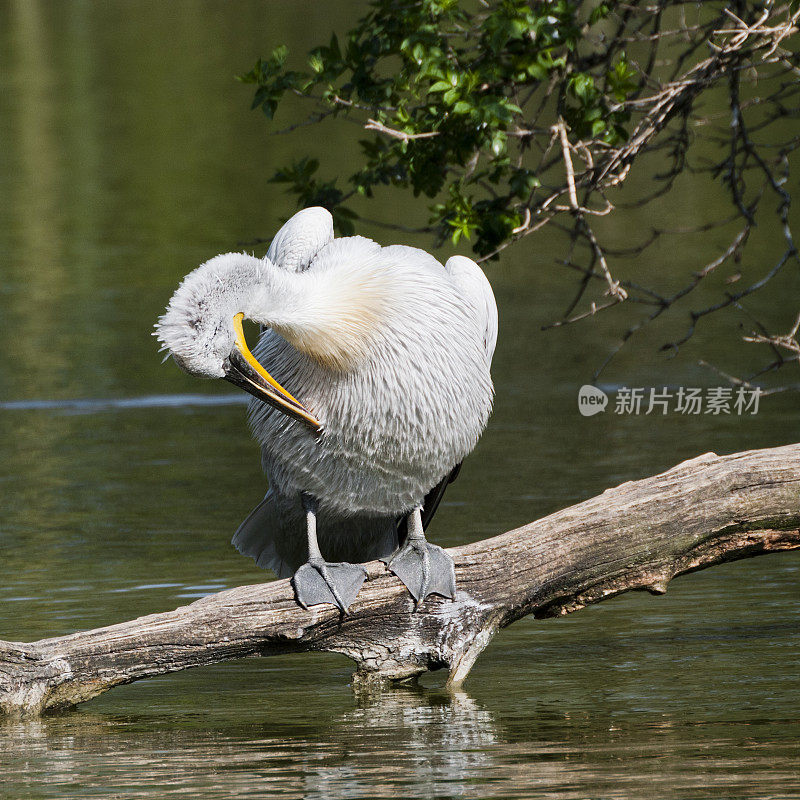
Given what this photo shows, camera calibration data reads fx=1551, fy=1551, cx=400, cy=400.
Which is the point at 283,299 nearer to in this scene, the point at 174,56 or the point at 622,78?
the point at 622,78

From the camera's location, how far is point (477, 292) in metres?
5.38

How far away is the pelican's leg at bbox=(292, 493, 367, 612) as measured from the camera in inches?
195

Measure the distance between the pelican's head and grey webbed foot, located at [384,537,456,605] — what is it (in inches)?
34.0

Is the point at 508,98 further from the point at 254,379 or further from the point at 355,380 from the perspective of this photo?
the point at 254,379

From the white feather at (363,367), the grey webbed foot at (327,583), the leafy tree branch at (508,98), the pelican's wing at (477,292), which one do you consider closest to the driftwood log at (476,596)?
the grey webbed foot at (327,583)

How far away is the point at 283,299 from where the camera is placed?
453cm

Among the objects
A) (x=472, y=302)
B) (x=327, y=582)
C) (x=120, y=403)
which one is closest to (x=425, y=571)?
(x=327, y=582)

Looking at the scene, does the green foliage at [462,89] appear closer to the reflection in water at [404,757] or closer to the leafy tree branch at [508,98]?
the leafy tree branch at [508,98]

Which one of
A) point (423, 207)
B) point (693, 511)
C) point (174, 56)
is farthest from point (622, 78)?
point (174, 56)

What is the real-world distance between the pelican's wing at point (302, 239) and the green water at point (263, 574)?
4.73 feet

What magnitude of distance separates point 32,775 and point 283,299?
59.7 inches

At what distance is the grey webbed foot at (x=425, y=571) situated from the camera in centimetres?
502

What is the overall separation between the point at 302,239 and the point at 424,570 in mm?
1173

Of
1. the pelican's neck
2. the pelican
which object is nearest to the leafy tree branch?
the pelican
